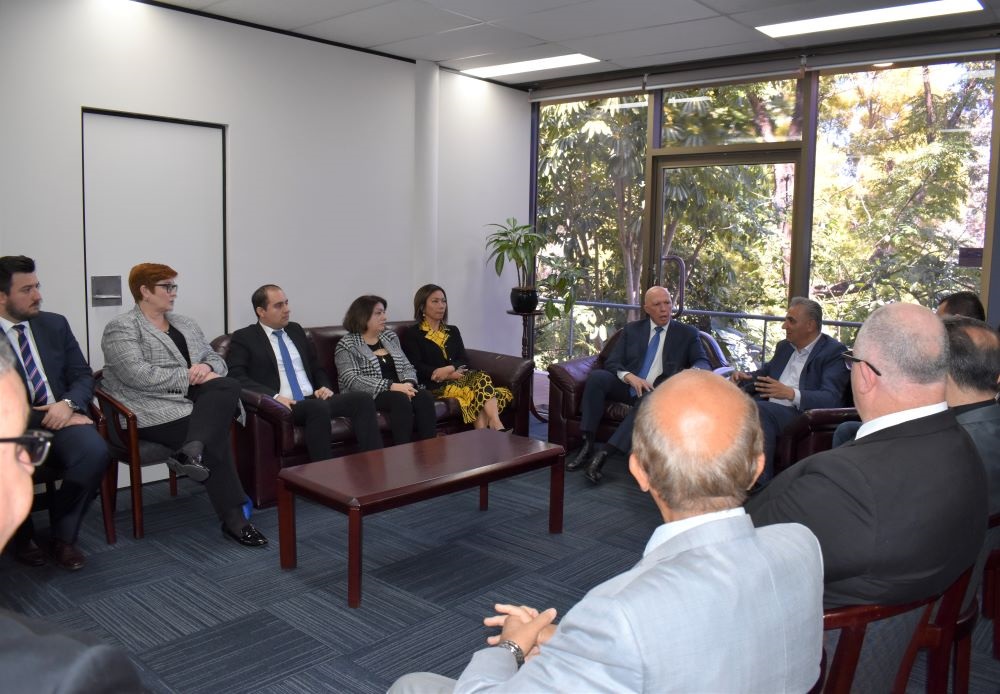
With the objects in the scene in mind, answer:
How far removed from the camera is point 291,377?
16.2 feet

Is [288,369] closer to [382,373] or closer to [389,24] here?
[382,373]

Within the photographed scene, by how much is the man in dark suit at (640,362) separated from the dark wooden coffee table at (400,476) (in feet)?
3.54

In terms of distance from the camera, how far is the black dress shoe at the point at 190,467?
3914 millimetres

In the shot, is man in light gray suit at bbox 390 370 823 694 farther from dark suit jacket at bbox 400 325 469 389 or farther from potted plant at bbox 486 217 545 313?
potted plant at bbox 486 217 545 313

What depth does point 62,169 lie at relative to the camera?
177 inches

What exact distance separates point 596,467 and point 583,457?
24 centimetres

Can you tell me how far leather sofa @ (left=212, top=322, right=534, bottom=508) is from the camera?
14.5 feet

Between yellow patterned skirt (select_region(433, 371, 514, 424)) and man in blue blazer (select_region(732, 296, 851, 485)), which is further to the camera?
yellow patterned skirt (select_region(433, 371, 514, 424))

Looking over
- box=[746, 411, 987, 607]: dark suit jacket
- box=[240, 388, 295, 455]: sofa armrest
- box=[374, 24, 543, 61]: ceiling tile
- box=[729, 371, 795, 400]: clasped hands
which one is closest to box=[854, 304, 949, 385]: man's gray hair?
box=[746, 411, 987, 607]: dark suit jacket

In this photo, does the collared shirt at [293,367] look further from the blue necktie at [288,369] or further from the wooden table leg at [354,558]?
the wooden table leg at [354,558]

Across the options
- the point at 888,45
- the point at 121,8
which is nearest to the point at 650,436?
the point at 121,8

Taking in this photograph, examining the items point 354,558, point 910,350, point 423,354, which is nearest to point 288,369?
point 423,354

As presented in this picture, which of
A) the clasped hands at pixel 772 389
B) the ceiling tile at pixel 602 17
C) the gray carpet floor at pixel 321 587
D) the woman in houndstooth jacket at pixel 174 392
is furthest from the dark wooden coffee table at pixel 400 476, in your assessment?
the ceiling tile at pixel 602 17

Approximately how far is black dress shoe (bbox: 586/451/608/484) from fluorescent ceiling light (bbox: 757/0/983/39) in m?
2.84
